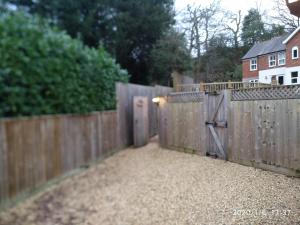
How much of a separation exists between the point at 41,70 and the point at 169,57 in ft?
12.6

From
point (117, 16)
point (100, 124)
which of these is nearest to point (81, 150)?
point (100, 124)

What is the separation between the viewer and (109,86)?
5.91 metres

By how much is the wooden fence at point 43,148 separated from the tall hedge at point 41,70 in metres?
0.16

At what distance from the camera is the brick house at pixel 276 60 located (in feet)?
11.9

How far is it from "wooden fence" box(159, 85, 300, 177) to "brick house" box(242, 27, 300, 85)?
231mm

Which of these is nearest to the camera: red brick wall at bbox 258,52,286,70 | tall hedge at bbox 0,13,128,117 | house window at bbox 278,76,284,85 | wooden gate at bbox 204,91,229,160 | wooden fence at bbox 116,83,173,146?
tall hedge at bbox 0,13,128,117

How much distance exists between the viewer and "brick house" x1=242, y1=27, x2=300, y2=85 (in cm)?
363

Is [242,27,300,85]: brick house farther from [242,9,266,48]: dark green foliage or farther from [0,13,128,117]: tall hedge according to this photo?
[0,13,128,117]: tall hedge

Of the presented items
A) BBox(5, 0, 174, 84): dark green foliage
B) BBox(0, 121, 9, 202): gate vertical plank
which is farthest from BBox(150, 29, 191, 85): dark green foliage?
BBox(0, 121, 9, 202): gate vertical plank

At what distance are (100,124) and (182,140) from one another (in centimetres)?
200

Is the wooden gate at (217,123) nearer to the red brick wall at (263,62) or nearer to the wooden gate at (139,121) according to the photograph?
the red brick wall at (263,62)

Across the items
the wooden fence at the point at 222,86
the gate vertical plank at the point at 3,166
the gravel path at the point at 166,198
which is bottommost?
the gravel path at the point at 166,198

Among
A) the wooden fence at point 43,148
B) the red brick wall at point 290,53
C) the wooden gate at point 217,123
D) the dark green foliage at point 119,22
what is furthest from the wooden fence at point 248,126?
the wooden fence at point 43,148

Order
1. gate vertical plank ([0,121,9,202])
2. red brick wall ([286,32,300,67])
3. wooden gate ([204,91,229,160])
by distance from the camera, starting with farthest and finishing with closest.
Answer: wooden gate ([204,91,229,160]) → red brick wall ([286,32,300,67]) → gate vertical plank ([0,121,9,202])
